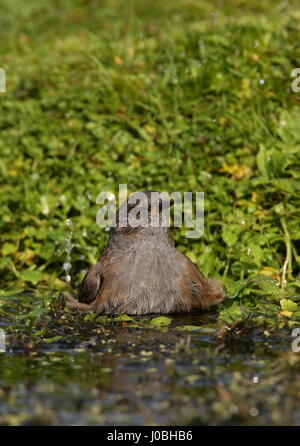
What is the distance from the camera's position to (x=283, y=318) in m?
6.46

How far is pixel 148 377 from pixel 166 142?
182 inches

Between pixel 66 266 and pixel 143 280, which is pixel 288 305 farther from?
pixel 66 266

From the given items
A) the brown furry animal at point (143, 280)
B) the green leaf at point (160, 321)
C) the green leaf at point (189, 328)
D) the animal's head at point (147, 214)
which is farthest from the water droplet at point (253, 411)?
the animal's head at point (147, 214)

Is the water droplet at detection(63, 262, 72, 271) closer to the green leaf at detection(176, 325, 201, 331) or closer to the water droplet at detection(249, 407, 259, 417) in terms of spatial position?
the green leaf at detection(176, 325, 201, 331)

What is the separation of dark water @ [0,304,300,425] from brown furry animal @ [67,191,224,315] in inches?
16.7

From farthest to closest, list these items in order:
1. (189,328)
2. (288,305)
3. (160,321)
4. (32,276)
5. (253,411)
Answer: (32,276)
(288,305)
(160,321)
(189,328)
(253,411)

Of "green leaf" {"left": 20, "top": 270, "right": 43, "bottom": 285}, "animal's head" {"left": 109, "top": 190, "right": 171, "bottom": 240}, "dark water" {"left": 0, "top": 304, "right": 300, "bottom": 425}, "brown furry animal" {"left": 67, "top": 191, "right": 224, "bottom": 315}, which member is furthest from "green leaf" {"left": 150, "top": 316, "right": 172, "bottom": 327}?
"green leaf" {"left": 20, "top": 270, "right": 43, "bottom": 285}

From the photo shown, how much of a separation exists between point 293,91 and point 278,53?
844mm

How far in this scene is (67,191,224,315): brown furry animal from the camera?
270 inches

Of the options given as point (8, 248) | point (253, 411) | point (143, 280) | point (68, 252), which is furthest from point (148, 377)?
point (8, 248)

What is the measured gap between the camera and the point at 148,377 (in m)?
5.15

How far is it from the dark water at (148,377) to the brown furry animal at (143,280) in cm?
42

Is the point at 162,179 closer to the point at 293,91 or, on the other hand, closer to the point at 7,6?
the point at 293,91

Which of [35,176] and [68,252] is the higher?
[35,176]
